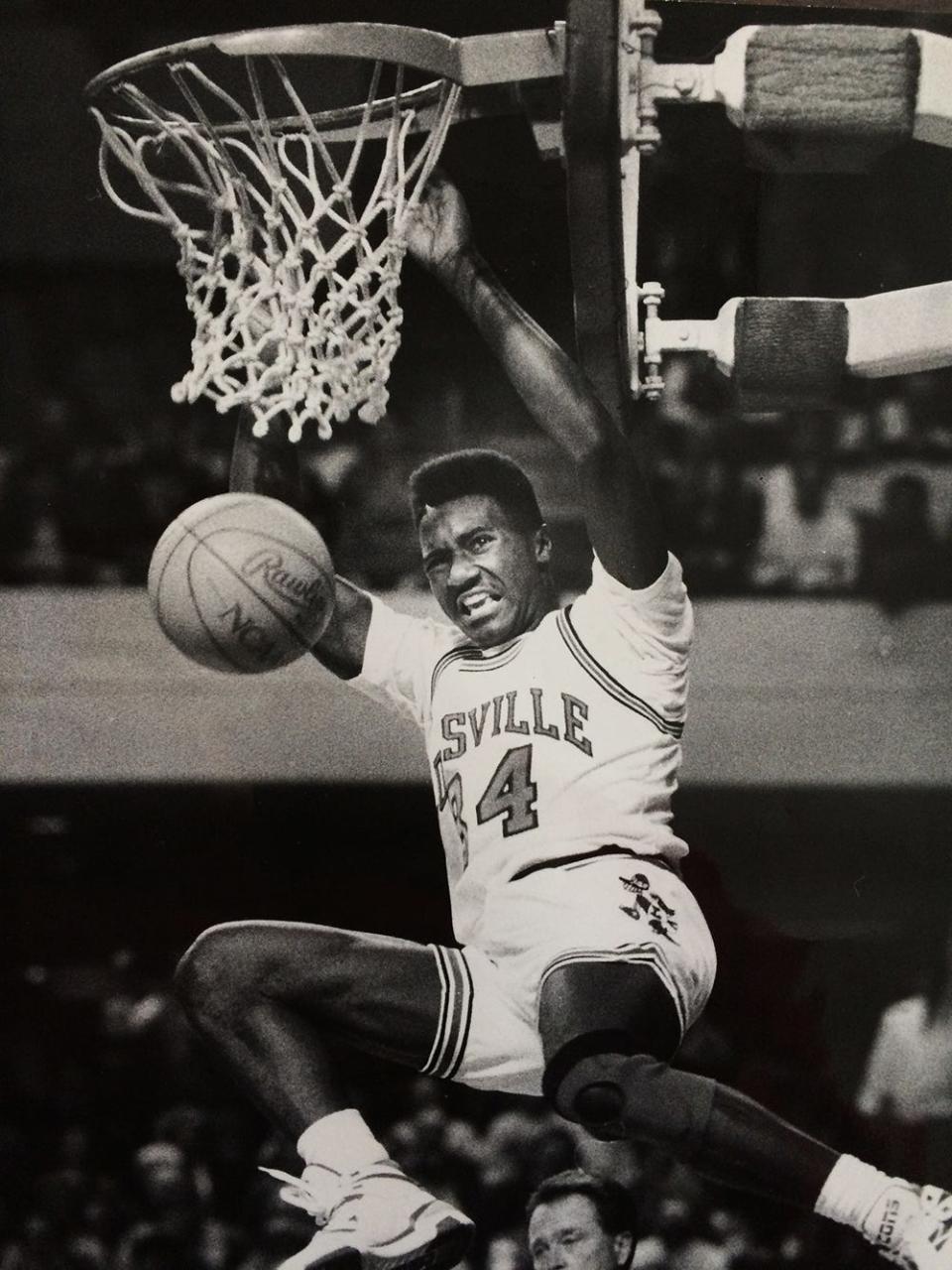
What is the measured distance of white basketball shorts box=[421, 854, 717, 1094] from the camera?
2068mm

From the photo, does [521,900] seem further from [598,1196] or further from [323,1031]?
[598,1196]

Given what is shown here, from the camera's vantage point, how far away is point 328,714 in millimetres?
2178

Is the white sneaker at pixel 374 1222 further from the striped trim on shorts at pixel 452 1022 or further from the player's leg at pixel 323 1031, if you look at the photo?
the striped trim on shorts at pixel 452 1022

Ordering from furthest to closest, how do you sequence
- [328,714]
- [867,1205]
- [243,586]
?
[328,714]
[867,1205]
[243,586]

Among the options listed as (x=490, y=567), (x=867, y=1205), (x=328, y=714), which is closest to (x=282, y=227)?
(x=490, y=567)

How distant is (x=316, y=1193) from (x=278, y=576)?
91 cm

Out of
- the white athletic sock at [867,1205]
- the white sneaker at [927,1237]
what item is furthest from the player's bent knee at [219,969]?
the white sneaker at [927,1237]

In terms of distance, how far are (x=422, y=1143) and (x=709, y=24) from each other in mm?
1756

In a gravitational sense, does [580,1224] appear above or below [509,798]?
below

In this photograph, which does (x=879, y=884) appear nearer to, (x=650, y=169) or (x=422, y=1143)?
(x=422, y=1143)

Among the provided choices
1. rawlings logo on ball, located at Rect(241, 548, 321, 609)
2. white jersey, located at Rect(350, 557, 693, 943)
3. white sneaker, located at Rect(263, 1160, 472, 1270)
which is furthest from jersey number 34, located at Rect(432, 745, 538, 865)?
white sneaker, located at Rect(263, 1160, 472, 1270)

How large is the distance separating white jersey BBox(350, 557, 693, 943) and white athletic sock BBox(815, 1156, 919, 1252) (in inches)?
20.7

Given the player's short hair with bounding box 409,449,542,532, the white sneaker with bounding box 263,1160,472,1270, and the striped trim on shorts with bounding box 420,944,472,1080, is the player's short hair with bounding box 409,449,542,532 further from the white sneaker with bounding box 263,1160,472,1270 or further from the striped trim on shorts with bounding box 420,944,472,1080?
the white sneaker with bounding box 263,1160,472,1270

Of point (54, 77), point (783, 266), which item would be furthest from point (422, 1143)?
point (54, 77)
